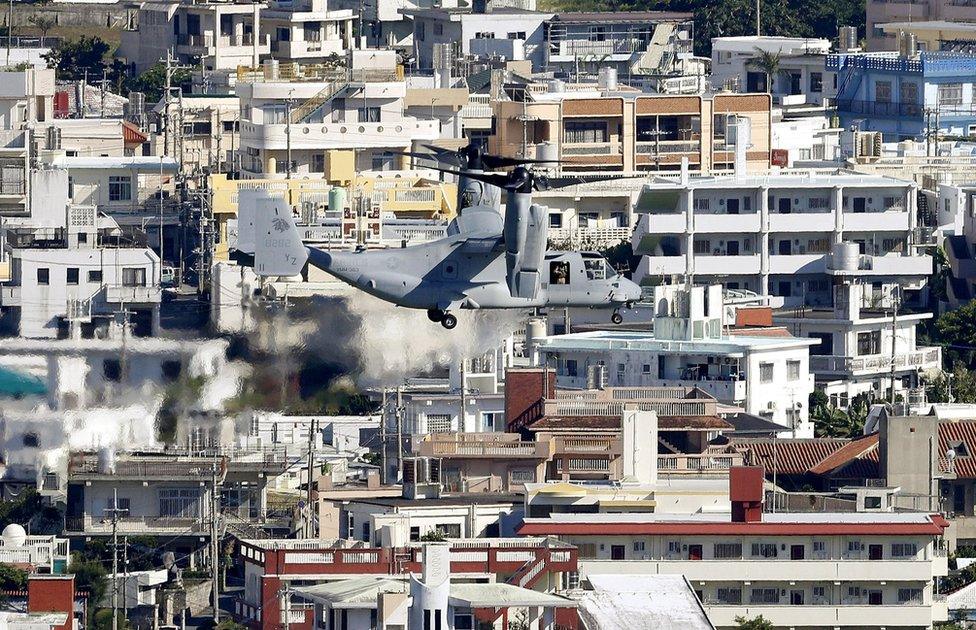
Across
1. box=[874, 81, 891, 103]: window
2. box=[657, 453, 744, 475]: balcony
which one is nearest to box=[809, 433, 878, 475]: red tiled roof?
box=[657, 453, 744, 475]: balcony

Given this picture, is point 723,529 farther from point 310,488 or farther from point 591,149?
point 591,149

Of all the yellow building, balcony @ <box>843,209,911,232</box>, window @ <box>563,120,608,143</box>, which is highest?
window @ <box>563,120,608,143</box>

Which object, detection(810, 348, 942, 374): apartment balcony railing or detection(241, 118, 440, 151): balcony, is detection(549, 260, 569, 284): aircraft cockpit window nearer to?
detection(810, 348, 942, 374): apartment balcony railing

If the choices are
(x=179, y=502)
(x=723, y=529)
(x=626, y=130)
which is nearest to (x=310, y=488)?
(x=179, y=502)

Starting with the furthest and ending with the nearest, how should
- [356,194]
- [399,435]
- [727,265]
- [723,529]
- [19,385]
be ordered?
[356,194] < [727,265] < [399,435] < [723,529] < [19,385]

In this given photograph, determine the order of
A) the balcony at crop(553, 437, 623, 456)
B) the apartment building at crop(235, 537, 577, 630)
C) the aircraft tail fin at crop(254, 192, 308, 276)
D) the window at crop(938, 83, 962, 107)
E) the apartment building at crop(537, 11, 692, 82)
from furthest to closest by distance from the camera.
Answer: the apartment building at crop(537, 11, 692, 82), the window at crop(938, 83, 962, 107), the balcony at crop(553, 437, 623, 456), the aircraft tail fin at crop(254, 192, 308, 276), the apartment building at crop(235, 537, 577, 630)

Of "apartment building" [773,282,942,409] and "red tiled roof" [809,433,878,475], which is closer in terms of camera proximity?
"red tiled roof" [809,433,878,475]

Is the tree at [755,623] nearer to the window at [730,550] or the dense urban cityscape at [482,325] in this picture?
the dense urban cityscape at [482,325]

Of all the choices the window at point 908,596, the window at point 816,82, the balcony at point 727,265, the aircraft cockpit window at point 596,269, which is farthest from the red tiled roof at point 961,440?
the window at point 816,82
